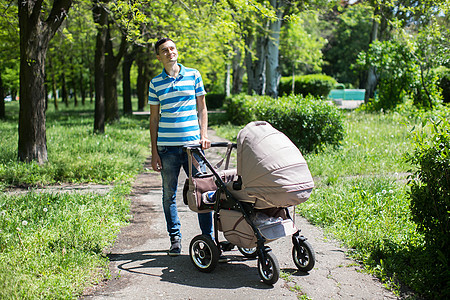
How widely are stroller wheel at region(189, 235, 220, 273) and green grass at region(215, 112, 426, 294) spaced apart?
1.50 m

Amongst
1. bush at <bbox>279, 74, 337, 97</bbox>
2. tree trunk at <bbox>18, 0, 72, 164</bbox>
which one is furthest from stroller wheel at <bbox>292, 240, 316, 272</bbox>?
bush at <bbox>279, 74, 337, 97</bbox>

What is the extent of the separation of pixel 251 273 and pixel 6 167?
574cm

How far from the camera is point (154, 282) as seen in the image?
4.08 metres

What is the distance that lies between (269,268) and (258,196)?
69cm

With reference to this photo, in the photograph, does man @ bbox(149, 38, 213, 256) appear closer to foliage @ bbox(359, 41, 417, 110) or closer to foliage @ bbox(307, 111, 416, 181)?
foliage @ bbox(307, 111, 416, 181)

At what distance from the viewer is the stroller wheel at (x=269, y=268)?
3789 millimetres

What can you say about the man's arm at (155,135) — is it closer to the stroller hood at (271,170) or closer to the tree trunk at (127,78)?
the stroller hood at (271,170)

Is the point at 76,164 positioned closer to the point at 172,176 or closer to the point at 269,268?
the point at 172,176

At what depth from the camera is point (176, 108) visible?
4.41 meters

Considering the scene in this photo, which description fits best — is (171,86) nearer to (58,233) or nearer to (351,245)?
(58,233)

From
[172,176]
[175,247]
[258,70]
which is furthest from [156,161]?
[258,70]

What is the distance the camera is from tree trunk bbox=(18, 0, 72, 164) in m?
8.48

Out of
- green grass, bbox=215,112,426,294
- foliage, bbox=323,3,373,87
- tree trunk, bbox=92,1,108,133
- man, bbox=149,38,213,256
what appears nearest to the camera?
green grass, bbox=215,112,426,294

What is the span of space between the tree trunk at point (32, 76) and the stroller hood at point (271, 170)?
609 centimetres
